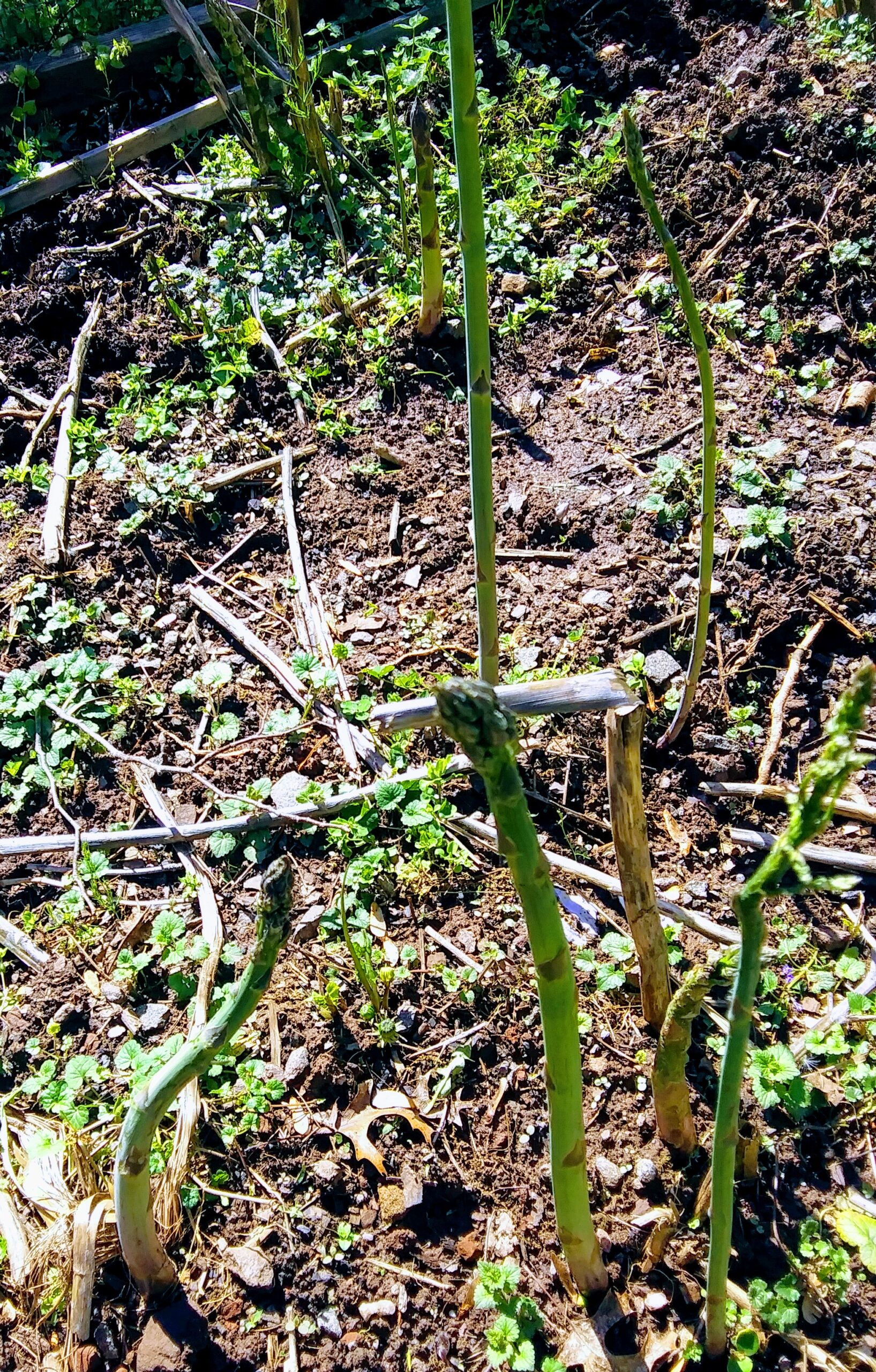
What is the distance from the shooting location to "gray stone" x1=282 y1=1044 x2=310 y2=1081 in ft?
7.02

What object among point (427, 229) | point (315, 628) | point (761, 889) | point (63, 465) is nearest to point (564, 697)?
point (761, 889)

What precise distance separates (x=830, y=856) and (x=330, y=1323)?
4.73 ft

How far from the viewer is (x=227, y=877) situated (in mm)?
2543

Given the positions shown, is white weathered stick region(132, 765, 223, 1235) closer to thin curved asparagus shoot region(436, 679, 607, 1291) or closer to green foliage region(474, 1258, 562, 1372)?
green foliage region(474, 1258, 562, 1372)

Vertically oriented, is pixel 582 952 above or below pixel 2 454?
below

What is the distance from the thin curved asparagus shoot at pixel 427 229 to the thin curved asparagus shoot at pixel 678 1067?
2507 millimetres

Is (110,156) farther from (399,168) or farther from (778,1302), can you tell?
(778,1302)

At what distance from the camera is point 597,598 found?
114 inches

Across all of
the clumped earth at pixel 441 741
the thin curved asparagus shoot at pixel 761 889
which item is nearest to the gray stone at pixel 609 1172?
the clumped earth at pixel 441 741

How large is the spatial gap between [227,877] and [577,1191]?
4.19 feet

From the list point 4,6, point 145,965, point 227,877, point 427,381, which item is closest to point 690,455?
point 427,381

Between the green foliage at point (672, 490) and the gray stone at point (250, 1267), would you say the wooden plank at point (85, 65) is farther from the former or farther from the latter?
the gray stone at point (250, 1267)

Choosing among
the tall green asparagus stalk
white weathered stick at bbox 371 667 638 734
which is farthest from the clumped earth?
white weathered stick at bbox 371 667 638 734

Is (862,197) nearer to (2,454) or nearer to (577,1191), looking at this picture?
(2,454)
